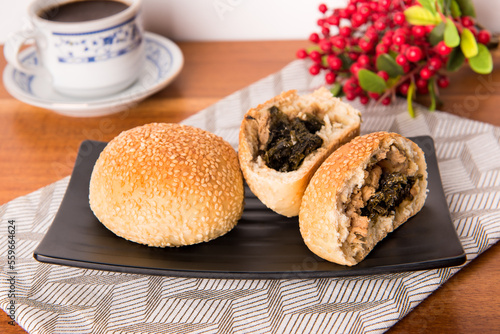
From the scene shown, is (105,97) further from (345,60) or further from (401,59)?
(401,59)

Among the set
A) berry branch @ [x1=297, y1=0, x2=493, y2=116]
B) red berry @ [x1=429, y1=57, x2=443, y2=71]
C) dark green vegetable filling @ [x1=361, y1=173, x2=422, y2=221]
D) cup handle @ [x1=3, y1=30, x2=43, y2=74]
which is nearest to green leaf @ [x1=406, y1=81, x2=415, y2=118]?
berry branch @ [x1=297, y1=0, x2=493, y2=116]

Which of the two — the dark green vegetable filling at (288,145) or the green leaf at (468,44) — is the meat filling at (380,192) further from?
the green leaf at (468,44)

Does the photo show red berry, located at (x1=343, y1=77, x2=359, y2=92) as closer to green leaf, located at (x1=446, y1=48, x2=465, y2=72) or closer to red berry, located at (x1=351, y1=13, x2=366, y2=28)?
red berry, located at (x1=351, y1=13, x2=366, y2=28)

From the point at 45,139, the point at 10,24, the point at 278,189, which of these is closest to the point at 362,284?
the point at 278,189

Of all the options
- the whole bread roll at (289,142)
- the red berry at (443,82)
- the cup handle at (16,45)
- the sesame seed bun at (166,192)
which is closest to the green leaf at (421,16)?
the red berry at (443,82)

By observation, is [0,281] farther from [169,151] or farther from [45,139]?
[45,139]

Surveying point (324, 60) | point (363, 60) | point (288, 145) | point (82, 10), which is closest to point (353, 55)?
point (363, 60)
